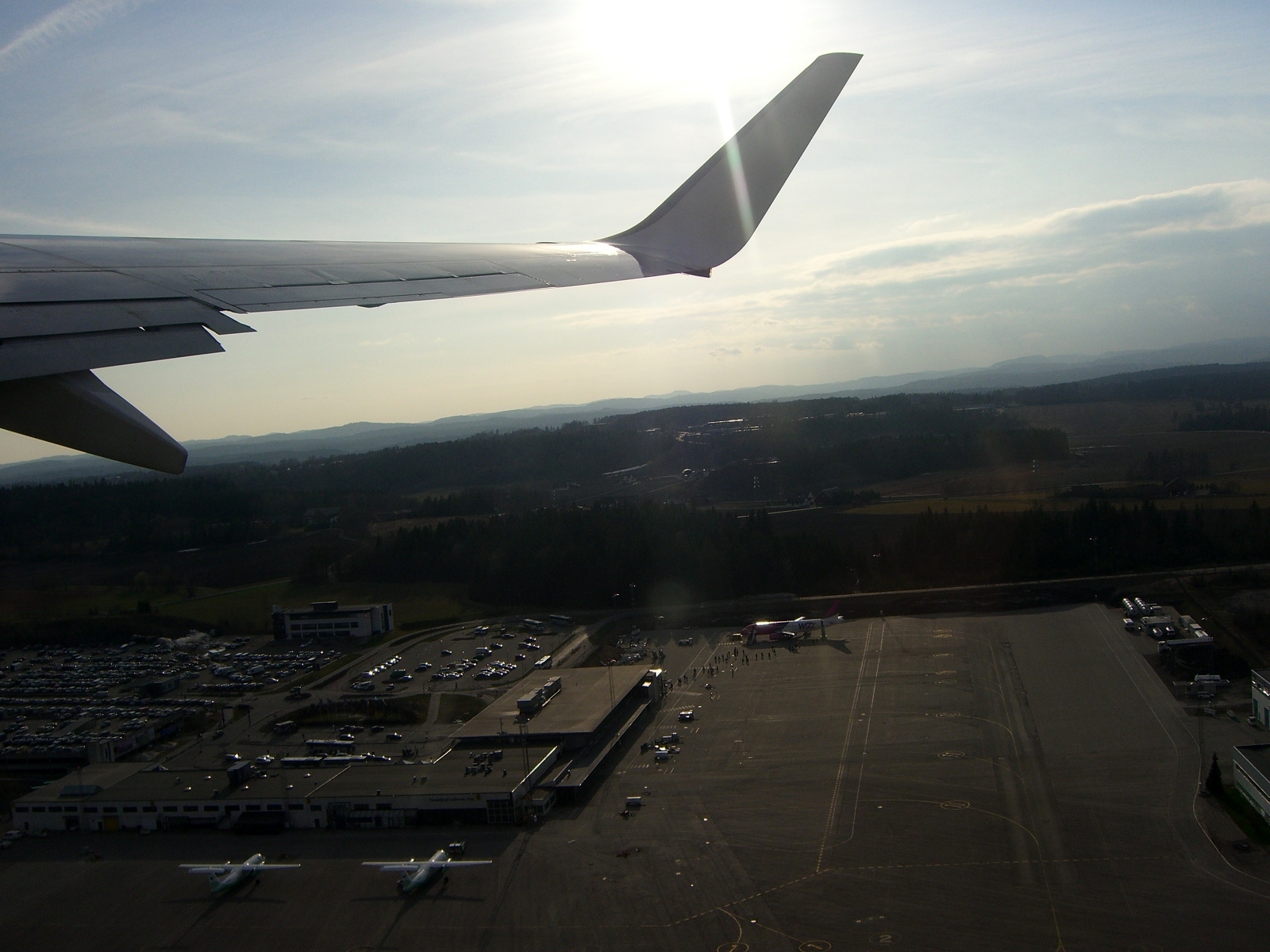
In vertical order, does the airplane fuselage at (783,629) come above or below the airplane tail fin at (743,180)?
below

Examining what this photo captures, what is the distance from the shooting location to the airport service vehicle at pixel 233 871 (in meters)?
11.7

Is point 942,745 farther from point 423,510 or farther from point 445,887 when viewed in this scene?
point 423,510

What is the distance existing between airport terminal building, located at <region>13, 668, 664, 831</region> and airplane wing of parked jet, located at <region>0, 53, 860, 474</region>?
36.2ft

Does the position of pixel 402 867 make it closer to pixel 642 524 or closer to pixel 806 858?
pixel 806 858

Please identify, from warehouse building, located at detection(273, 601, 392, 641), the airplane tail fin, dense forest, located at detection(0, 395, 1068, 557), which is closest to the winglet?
the airplane tail fin

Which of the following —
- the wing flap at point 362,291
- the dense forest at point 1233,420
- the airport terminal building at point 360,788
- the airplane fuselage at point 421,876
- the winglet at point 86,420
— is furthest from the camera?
the dense forest at point 1233,420

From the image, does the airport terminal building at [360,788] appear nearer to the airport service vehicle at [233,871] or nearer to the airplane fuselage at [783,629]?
the airport service vehicle at [233,871]

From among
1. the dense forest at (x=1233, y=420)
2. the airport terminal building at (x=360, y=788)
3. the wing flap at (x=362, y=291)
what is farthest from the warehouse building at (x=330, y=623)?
the dense forest at (x=1233, y=420)

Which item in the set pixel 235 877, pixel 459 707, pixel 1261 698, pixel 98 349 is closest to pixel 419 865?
pixel 235 877

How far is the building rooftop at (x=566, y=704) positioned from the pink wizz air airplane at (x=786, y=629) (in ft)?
12.5

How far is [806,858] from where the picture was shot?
37.2 feet

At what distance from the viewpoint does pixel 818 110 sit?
13.8 feet

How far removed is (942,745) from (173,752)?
1427 cm

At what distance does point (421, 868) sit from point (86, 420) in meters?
10.8
